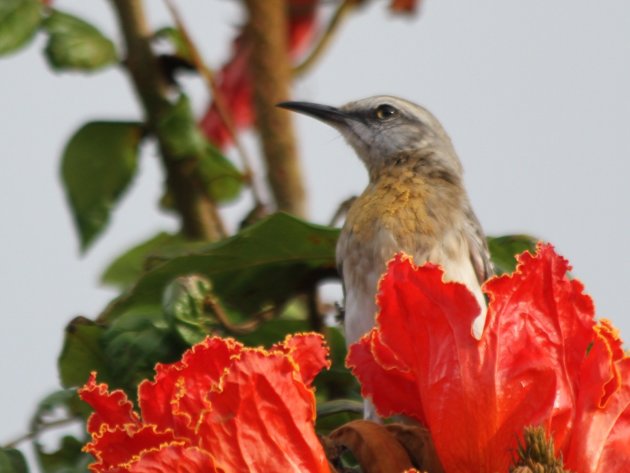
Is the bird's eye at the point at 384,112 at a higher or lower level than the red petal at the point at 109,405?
higher

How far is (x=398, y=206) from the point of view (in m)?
4.70

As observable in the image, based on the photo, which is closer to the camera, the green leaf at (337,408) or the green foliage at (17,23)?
the green leaf at (337,408)

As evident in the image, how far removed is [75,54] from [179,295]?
1265 millimetres

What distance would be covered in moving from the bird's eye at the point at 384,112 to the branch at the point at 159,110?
1950mm

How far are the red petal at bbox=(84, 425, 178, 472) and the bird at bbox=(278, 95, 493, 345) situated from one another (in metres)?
1.39

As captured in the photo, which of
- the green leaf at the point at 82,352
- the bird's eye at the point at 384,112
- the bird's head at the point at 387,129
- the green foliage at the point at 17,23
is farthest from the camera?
the bird's eye at the point at 384,112

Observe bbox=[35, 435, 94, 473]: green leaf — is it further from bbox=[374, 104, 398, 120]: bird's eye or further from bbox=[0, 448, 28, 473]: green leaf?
bbox=[374, 104, 398, 120]: bird's eye

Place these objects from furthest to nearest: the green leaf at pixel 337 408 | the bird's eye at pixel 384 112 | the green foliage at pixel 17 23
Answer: the bird's eye at pixel 384 112
the green foliage at pixel 17 23
the green leaf at pixel 337 408

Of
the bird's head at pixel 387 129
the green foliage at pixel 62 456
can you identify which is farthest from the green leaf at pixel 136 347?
the bird's head at pixel 387 129

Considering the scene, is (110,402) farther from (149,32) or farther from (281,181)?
(149,32)

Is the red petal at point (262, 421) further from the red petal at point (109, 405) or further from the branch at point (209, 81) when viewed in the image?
the branch at point (209, 81)

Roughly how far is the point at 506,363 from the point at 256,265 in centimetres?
107

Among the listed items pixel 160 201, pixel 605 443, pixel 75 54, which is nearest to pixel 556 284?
pixel 605 443

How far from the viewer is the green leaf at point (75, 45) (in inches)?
145
